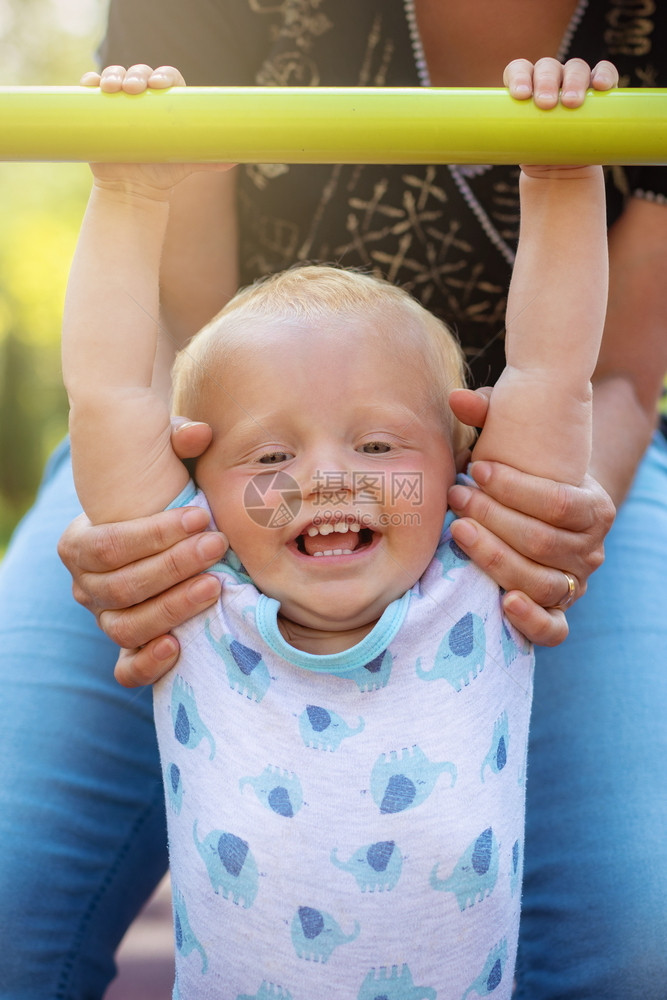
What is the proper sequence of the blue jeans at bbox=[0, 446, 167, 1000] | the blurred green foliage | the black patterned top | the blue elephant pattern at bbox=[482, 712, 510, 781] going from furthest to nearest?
the blurred green foliage < the black patterned top < the blue jeans at bbox=[0, 446, 167, 1000] < the blue elephant pattern at bbox=[482, 712, 510, 781]

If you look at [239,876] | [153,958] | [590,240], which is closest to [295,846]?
[239,876]

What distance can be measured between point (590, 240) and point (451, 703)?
0.48 m

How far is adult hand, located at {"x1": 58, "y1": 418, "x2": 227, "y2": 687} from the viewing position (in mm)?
1011

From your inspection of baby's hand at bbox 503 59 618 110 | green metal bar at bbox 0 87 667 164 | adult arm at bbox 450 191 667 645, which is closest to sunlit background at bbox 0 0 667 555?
adult arm at bbox 450 191 667 645

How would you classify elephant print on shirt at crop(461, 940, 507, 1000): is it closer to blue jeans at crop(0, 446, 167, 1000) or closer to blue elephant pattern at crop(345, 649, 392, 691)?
blue elephant pattern at crop(345, 649, 392, 691)

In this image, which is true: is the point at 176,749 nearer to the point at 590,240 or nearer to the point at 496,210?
the point at 590,240

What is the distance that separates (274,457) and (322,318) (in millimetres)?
159

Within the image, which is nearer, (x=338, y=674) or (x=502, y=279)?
(x=338, y=674)

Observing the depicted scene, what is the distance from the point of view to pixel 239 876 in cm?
94

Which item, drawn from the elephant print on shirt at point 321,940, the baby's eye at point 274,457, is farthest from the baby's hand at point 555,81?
the elephant print on shirt at point 321,940

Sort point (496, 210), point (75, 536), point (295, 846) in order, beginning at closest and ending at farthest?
1. point (295, 846)
2. point (75, 536)
3. point (496, 210)

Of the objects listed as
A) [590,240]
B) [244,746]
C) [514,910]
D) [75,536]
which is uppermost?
[590,240]

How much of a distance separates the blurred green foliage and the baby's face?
25.9 feet

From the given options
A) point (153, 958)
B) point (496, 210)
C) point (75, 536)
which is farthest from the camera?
point (153, 958)
